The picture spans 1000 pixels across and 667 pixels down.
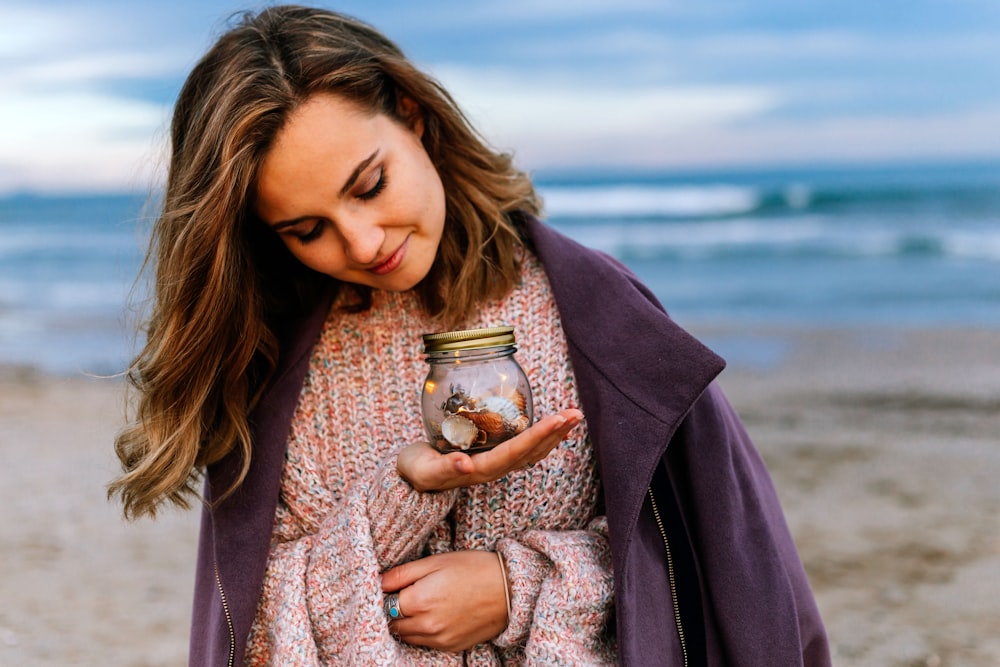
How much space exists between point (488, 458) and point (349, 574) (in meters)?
0.46

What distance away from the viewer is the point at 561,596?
2074mm

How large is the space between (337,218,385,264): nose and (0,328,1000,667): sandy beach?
119 inches

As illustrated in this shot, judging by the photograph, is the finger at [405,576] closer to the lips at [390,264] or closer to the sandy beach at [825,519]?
the lips at [390,264]

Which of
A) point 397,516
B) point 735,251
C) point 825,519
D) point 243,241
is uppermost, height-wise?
point 735,251

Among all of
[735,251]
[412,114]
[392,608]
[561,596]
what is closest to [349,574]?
[392,608]

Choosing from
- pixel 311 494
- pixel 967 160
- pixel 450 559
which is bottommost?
pixel 450 559

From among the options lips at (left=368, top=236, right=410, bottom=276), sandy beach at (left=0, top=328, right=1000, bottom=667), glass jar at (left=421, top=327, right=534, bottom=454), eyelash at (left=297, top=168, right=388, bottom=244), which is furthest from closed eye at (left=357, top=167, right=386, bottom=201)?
sandy beach at (left=0, top=328, right=1000, bottom=667)

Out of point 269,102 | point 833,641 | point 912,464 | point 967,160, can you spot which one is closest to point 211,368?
point 269,102

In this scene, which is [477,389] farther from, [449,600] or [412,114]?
[412,114]

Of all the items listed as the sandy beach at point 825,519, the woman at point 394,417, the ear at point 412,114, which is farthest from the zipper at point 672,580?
the sandy beach at point 825,519

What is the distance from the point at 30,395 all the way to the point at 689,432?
839 centimetres

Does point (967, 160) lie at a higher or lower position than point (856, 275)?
higher

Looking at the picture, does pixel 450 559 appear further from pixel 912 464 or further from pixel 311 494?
pixel 912 464

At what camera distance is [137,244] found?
2.53 m
